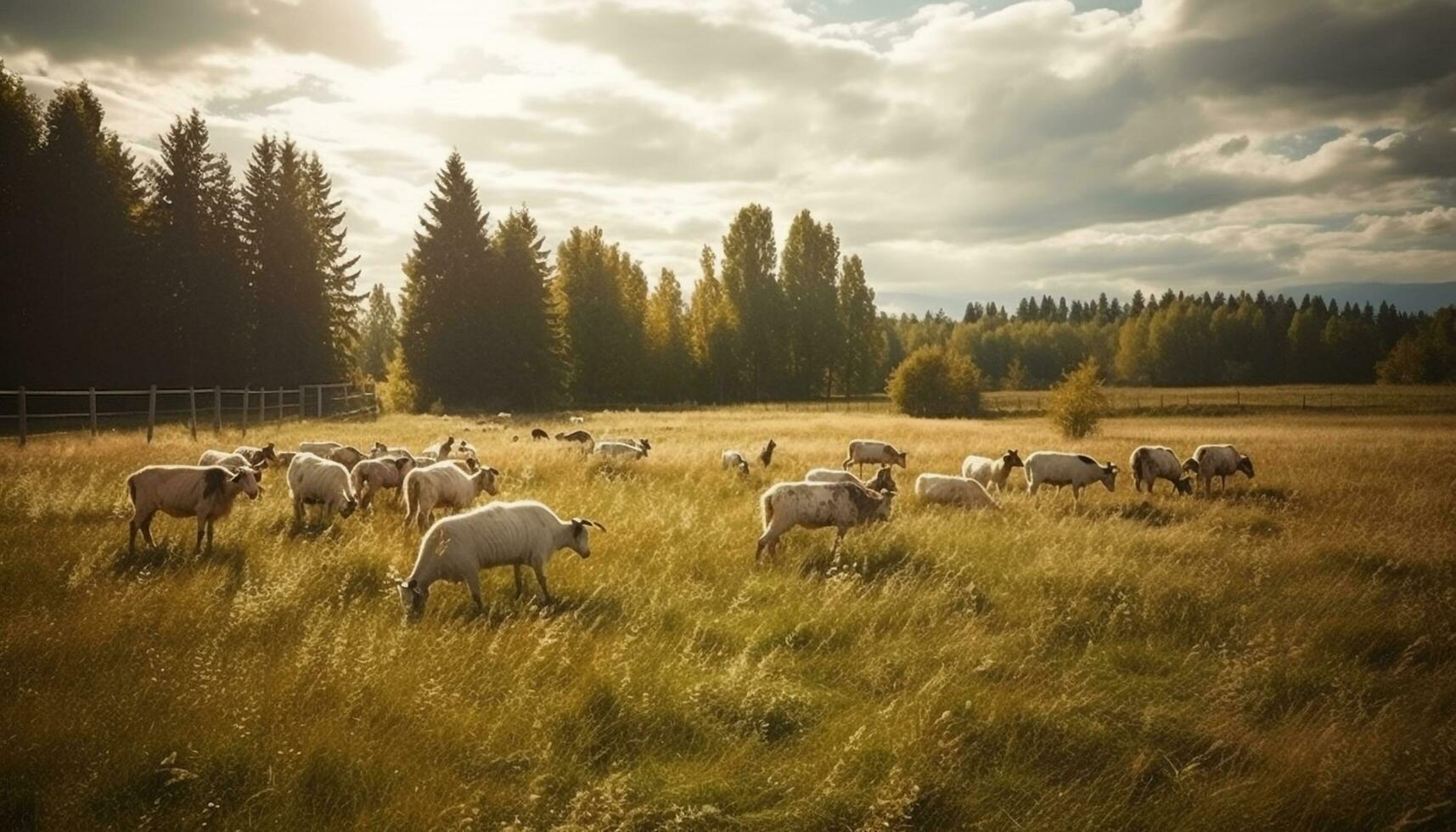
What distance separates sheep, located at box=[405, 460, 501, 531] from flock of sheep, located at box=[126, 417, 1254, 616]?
0.02m

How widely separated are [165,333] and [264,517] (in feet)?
119

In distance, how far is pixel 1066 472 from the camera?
18.2 metres

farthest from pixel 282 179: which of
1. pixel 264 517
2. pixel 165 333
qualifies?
pixel 264 517

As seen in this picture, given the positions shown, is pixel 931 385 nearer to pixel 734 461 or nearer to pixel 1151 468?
pixel 1151 468

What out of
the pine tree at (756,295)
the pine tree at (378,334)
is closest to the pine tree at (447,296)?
the pine tree at (756,295)

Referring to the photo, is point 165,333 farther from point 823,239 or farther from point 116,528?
point 823,239

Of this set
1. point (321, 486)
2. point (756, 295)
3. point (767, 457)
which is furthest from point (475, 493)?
point (756, 295)

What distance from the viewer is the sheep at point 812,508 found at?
1110 cm

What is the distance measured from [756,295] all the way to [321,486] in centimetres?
6500

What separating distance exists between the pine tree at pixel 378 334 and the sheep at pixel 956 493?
109 m

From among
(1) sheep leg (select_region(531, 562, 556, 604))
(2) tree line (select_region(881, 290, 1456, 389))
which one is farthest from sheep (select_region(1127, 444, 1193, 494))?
(2) tree line (select_region(881, 290, 1456, 389))

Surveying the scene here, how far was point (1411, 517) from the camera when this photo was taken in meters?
14.3

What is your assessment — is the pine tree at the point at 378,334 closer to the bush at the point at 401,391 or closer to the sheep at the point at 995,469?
the bush at the point at 401,391

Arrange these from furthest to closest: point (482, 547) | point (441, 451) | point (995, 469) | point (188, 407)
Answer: point (188, 407) → point (995, 469) → point (441, 451) → point (482, 547)
